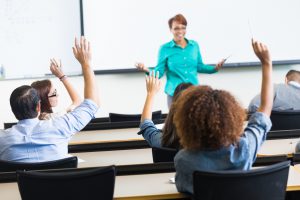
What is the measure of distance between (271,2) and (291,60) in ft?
2.62

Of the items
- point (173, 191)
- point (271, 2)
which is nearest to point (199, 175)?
point (173, 191)

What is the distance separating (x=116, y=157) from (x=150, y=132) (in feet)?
2.33

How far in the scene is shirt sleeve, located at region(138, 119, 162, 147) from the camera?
2.66m

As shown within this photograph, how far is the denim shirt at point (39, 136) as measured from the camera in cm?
277

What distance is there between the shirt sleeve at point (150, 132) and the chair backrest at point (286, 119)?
1.58 m

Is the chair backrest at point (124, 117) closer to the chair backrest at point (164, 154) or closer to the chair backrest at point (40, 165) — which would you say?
the chair backrest at point (164, 154)

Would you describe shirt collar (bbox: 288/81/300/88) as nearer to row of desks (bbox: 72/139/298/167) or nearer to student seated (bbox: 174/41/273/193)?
Result: row of desks (bbox: 72/139/298/167)

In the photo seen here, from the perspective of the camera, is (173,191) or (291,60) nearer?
(173,191)

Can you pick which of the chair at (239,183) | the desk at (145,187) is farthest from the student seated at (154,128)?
the chair at (239,183)

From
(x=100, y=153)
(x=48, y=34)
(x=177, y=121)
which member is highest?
(x=48, y=34)

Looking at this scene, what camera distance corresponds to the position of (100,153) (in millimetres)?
3453

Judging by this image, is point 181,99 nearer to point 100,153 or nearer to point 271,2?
point 100,153

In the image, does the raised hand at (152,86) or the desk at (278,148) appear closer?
the raised hand at (152,86)

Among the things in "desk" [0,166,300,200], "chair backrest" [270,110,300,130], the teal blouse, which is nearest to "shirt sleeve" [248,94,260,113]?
"chair backrest" [270,110,300,130]
